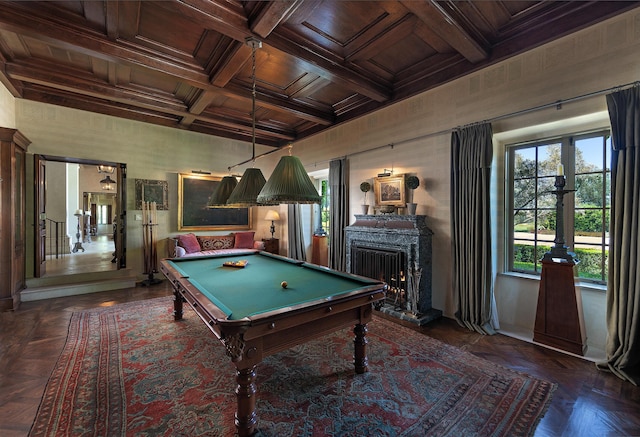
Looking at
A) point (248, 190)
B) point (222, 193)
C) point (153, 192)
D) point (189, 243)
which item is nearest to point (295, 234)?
point (189, 243)

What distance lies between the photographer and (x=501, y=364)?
253 cm

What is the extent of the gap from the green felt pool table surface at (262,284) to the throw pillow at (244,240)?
9.71 feet

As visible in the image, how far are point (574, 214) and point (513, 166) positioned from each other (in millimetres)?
872

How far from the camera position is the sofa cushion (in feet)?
20.4

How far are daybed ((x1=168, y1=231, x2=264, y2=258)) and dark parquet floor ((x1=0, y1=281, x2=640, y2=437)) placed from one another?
7.09 feet

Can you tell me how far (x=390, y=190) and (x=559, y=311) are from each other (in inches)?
98.2

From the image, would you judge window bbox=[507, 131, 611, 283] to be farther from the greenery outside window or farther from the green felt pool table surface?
the greenery outside window

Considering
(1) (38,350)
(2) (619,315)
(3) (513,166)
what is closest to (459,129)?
(3) (513,166)

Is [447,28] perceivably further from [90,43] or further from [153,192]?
[153,192]

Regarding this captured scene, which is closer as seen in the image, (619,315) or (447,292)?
(619,315)

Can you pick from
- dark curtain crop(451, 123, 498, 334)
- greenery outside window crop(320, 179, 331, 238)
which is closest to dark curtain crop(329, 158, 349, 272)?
greenery outside window crop(320, 179, 331, 238)

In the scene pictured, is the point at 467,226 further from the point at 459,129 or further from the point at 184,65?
the point at 184,65

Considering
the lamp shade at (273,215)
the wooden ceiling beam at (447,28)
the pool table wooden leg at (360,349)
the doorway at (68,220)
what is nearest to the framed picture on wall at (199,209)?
the lamp shade at (273,215)

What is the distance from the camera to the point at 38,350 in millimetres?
2740
